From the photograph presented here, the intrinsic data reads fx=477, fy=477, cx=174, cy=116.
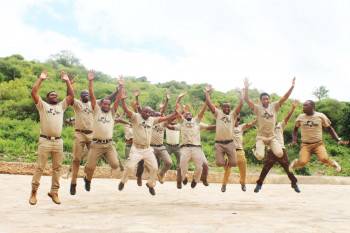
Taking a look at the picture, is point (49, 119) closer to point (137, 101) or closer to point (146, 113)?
point (146, 113)

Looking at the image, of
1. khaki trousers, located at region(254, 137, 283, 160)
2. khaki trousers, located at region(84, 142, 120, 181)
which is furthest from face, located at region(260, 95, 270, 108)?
khaki trousers, located at region(84, 142, 120, 181)

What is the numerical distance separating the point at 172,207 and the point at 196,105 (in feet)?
92.0

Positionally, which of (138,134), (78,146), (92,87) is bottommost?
(78,146)

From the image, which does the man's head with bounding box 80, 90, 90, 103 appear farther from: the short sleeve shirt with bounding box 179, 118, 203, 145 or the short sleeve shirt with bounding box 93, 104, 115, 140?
the short sleeve shirt with bounding box 179, 118, 203, 145

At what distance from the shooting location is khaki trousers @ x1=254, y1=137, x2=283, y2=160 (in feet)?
33.7

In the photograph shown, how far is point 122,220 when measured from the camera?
251 inches

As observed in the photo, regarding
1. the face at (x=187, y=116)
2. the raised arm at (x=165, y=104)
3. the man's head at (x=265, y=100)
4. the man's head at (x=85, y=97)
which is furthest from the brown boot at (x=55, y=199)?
the man's head at (x=265, y=100)

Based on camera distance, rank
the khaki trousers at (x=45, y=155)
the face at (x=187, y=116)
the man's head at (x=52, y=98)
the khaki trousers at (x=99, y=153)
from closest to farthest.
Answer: the khaki trousers at (x=45, y=155) < the man's head at (x=52, y=98) < the khaki trousers at (x=99, y=153) < the face at (x=187, y=116)

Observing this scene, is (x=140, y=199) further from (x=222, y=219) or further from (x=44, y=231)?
(x=44, y=231)

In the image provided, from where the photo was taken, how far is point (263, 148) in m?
10.3

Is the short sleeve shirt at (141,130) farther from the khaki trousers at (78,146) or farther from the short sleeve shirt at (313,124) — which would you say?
the short sleeve shirt at (313,124)

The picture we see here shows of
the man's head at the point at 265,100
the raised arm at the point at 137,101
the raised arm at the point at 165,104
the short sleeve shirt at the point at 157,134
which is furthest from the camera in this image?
the short sleeve shirt at the point at 157,134

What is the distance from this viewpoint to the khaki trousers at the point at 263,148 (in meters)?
10.3

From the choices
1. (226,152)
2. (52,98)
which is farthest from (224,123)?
(52,98)
